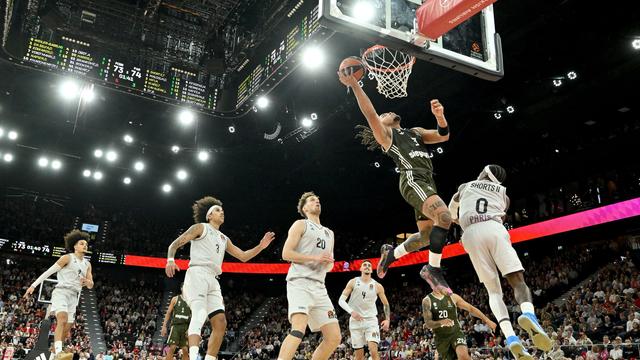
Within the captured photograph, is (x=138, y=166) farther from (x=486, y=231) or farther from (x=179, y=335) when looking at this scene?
(x=486, y=231)

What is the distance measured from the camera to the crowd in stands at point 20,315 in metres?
19.8

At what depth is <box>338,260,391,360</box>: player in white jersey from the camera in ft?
29.7

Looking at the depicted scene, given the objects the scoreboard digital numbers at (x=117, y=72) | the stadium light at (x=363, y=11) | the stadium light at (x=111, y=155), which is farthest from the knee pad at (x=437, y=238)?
the stadium light at (x=111, y=155)

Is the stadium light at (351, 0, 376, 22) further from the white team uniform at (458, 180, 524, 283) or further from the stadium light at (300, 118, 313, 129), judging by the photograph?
the stadium light at (300, 118, 313, 129)

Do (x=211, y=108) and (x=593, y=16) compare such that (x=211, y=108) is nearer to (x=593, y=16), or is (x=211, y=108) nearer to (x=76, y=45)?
(x=76, y=45)

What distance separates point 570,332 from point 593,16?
8.46 m

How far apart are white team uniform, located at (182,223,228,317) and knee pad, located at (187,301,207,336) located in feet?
0.20

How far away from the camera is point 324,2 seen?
23.5 feet

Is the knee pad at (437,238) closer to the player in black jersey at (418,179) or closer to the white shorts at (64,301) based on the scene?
the player in black jersey at (418,179)

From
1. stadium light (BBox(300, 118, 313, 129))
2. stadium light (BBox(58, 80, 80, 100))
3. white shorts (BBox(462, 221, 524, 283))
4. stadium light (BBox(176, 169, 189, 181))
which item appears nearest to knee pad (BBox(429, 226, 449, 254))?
white shorts (BBox(462, 221, 524, 283))

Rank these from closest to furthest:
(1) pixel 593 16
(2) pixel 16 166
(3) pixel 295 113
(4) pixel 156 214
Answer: (1) pixel 593 16
(3) pixel 295 113
(2) pixel 16 166
(4) pixel 156 214

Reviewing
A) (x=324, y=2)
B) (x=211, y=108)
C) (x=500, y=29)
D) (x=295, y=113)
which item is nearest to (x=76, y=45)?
(x=211, y=108)

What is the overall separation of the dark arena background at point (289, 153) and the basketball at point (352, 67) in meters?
1.24

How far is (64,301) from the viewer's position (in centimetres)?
917
